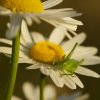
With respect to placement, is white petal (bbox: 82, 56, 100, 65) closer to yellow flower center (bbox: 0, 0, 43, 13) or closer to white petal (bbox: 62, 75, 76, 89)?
white petal (bbox: 62, 75, 76, 89)

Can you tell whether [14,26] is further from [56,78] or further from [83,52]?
[83,52]

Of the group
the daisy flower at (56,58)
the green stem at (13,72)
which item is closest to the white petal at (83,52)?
the daisy flower at (56,58)

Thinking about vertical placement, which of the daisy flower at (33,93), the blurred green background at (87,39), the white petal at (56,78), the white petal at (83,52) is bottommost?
the blurred green background at (87,39)

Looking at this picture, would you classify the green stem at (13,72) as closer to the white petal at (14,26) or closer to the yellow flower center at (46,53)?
the white petal at (14,26)

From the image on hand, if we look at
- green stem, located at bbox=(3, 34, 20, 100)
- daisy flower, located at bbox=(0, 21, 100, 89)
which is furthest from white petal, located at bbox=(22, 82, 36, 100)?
green stem, located at bbox=(3, 34, 20, 100)

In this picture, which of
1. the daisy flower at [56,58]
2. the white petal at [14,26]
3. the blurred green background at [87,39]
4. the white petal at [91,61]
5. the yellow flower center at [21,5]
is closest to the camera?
the white petal at [14,26]

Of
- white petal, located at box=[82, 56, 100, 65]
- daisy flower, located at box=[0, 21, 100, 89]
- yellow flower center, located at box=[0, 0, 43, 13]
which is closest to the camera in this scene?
yellow flower center, located at box=[0, 0, 43, 13]
